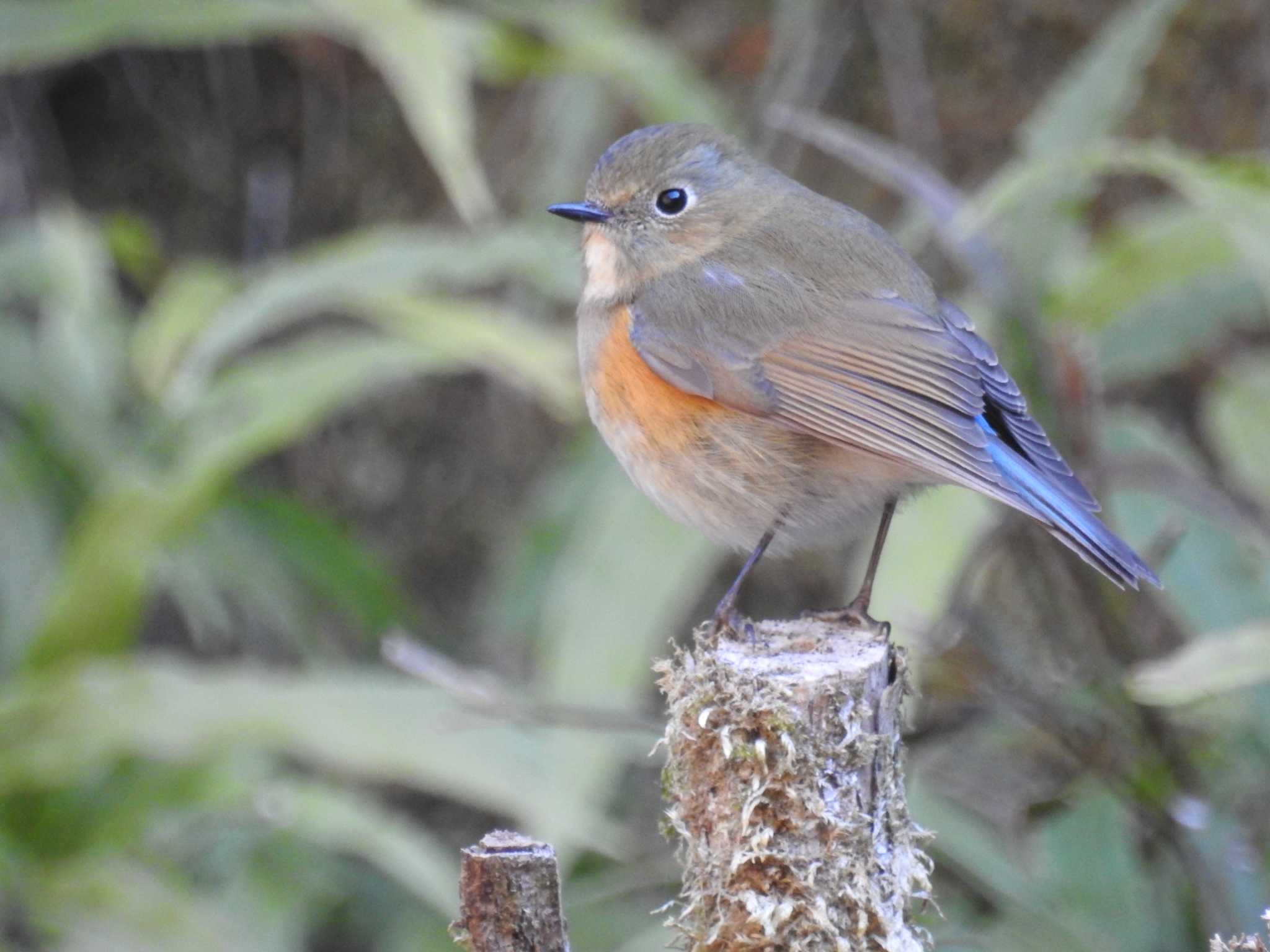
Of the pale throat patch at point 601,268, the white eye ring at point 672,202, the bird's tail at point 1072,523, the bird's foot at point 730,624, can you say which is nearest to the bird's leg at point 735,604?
the bird's foot at point 730,624

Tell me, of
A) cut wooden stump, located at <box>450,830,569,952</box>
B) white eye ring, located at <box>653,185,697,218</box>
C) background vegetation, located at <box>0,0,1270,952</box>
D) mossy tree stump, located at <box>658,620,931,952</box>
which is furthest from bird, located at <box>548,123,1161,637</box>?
cut wooden stump, located at <box>450,830,569,952</box>

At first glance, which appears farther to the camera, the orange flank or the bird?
the orange flank

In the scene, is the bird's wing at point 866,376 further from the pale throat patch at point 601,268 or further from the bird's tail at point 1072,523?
the pale throat patch at point 601,268

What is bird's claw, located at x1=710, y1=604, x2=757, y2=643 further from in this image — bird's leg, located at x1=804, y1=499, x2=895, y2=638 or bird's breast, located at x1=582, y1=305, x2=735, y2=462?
bird's breast, located at x1=582, y1=305, x2=735, y2=462

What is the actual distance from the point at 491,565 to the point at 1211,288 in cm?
273

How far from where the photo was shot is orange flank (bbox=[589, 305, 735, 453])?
8.21 ft

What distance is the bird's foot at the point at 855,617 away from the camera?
7.16 ft

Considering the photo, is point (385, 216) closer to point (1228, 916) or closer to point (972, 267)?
point (972, 267)

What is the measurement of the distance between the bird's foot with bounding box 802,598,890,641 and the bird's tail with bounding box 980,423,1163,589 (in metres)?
0.26

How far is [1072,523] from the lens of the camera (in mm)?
2111

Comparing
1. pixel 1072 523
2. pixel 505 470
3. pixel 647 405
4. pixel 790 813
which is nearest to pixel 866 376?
pixel 647 405

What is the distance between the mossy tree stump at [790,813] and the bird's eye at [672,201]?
1353 millimetres

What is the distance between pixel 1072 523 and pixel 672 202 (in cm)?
109

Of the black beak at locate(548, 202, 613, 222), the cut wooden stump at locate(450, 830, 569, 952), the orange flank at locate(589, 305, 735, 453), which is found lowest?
the cut wooden stump at locate(450, 830, 569, 952)
